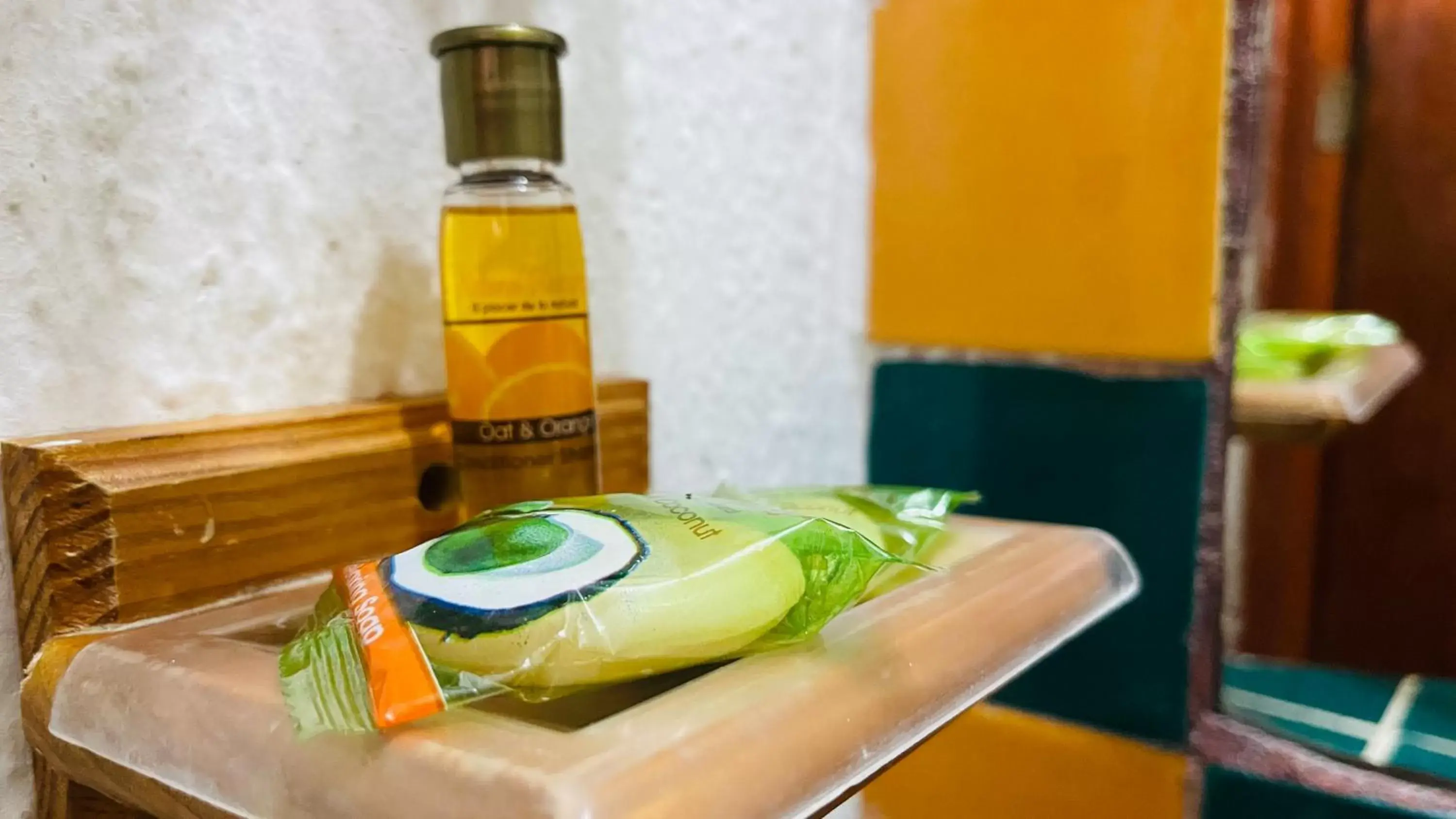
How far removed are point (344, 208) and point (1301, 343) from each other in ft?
1.79

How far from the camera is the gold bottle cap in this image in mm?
263

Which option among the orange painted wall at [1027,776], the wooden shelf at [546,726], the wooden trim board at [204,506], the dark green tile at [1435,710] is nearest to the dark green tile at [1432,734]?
the dark green tile at [1435,710]

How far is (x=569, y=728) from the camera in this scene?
0.63 ft

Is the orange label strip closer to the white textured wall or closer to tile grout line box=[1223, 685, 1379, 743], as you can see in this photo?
the white textured wall

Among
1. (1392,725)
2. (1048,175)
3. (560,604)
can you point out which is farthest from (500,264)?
(1392,725)

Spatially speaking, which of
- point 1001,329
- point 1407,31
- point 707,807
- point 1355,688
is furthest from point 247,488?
point 1407,31

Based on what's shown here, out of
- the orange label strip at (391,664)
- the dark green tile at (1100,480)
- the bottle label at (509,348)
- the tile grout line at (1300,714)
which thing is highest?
the bottle label at (509,348)

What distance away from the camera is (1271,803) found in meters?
0.42

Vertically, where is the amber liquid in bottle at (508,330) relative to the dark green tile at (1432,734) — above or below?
above

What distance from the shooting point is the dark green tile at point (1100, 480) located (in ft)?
1.46

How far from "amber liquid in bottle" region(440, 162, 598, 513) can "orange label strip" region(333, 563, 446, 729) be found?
95 millimetres

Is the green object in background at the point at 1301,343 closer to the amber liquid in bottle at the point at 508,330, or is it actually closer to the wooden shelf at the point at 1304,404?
the wooden shelf at the point at 1304,404

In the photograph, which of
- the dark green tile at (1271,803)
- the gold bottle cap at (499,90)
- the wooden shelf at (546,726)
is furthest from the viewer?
the dark green tile at (1271,803)

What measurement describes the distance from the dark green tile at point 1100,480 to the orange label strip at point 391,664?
36 centimetres
